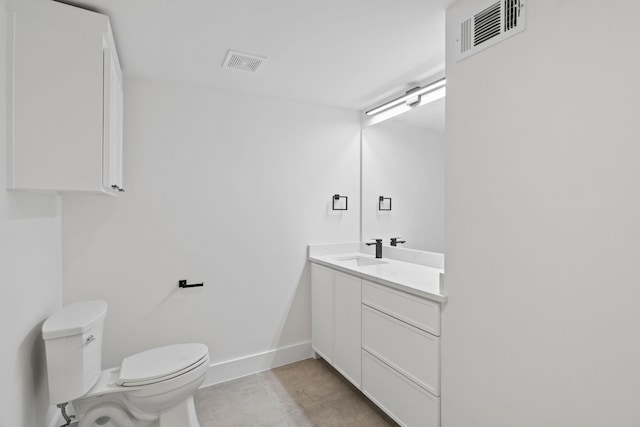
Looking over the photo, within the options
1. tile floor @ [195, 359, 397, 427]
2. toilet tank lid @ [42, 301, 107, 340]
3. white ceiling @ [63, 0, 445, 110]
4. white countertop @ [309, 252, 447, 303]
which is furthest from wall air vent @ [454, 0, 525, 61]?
toilet tank lid @ [42, 301, 107, 340]

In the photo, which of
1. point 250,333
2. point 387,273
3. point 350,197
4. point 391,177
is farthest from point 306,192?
point 250,333

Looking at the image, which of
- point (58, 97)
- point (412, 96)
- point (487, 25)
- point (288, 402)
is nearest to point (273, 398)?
point (288, 402)

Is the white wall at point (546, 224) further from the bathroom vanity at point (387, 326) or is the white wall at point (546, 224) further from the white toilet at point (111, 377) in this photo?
the white toilet at point (111, 377)

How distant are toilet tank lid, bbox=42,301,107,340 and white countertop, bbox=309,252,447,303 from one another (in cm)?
154

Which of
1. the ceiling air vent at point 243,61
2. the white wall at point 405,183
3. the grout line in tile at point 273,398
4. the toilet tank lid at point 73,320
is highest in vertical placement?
the ceiling air vent at point 243,61

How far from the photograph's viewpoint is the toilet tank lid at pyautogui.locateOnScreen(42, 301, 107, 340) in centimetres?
152

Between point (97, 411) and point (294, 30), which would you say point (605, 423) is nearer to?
point (294, 30)

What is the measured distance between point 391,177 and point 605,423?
6.98 feet

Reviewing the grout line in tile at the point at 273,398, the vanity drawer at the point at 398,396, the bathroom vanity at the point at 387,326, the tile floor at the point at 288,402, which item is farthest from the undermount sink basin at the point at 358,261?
the grout line in tile at the point at 273,398

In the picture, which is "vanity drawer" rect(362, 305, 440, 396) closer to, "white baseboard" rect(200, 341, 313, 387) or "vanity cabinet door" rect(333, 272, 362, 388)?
"vanity cabinet door" rect(333, 272, 362, 388)

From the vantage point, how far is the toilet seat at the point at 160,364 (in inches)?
69.2

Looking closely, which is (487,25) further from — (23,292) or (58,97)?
(23,292)

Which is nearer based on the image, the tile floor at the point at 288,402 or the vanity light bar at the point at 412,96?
the tile floor at the point at 288,402

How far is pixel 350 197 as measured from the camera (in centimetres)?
311
